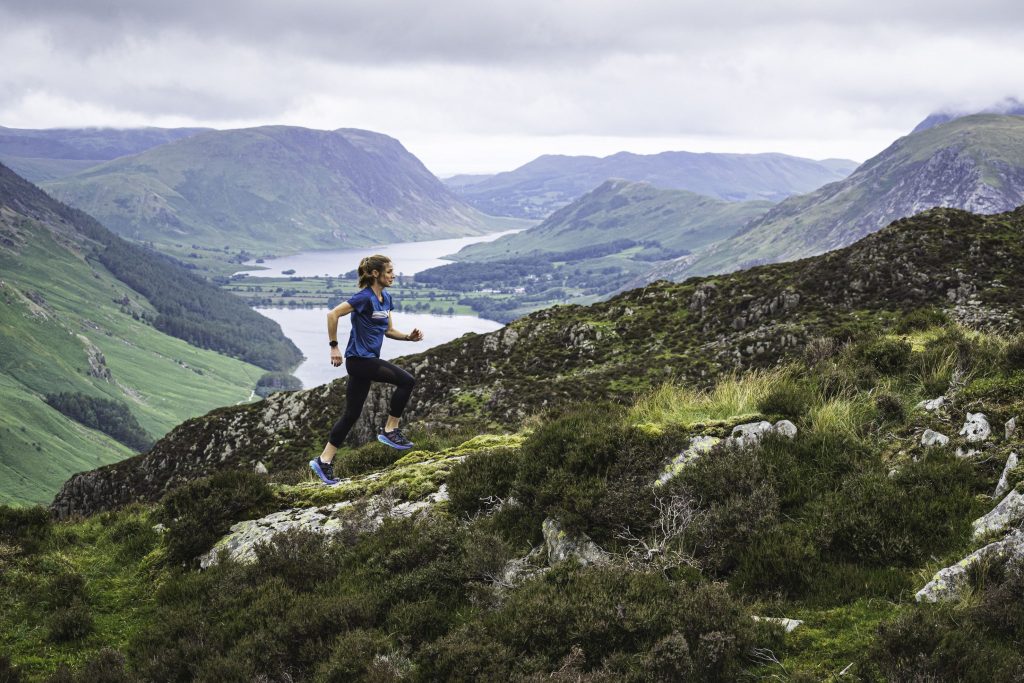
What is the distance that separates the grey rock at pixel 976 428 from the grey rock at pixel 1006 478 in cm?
81

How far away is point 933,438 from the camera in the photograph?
892 centimetres

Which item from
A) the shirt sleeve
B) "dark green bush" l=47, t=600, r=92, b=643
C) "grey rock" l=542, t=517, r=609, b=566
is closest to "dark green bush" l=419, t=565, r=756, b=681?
"grey rock" l=542, t=517, r=609, b=566

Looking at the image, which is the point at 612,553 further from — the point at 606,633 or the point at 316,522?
the point at 316,522

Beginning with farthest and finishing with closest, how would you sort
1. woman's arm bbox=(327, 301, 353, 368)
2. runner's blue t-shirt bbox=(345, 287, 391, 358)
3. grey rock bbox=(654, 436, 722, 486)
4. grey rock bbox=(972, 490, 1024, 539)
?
runner's blue t-shirt bbox=(345, 287, 391, 358) → woman's arm bbox=(327, 301, 353, 368) → grey rock bbox=(654, 436, 722, 486) → grey rock bbox=(972, 490, 1024, 539)

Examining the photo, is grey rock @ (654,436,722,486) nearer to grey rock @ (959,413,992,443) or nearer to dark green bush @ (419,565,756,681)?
dark green bush @ (419,565,756,681)

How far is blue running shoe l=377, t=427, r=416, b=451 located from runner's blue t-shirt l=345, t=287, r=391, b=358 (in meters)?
2.41

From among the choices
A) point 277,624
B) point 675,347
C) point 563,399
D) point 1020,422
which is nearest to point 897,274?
point 675,347

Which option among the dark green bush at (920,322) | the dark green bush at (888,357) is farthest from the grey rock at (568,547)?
the dark green bush at (920,322)

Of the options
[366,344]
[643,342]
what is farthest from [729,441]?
[643,342]

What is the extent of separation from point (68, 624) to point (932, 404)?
42.6 feet

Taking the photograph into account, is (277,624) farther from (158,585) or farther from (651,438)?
(651,438)

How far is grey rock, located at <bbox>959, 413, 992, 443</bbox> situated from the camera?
8508mm

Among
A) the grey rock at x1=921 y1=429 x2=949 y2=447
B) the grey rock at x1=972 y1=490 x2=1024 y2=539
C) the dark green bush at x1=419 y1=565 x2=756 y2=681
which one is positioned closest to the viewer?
the dark green bush at x1=419 y1=565 x2=756 y2=681

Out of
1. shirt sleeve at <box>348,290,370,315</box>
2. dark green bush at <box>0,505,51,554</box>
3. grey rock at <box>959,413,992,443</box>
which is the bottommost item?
dark green bush at <box>0,505,51,554</box>
